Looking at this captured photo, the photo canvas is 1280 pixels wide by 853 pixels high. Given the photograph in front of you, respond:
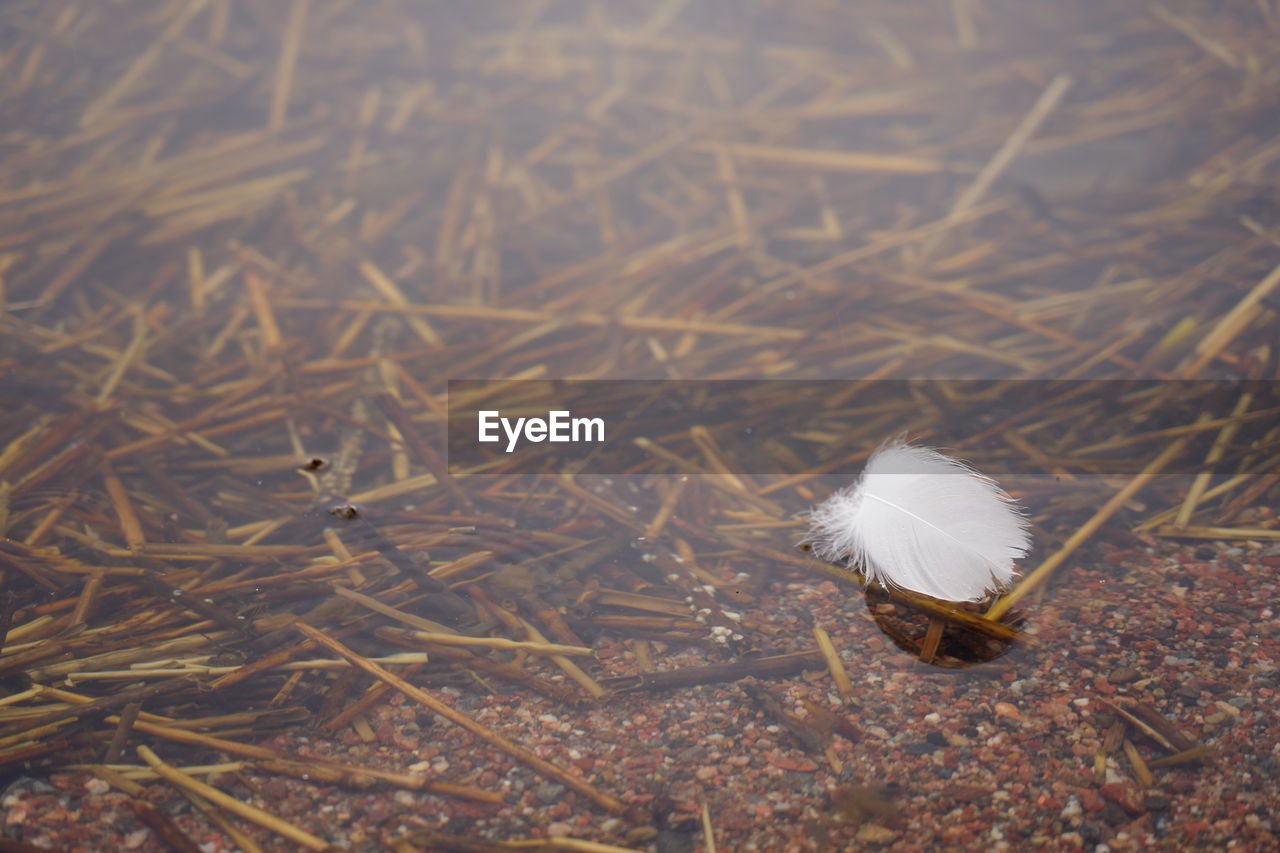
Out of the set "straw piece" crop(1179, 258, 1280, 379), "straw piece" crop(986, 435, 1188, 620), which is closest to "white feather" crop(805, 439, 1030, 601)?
"straw piece" crop(986, 435, 1188, 620)

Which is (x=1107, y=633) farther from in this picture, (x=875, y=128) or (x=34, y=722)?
(x=875, y=128)

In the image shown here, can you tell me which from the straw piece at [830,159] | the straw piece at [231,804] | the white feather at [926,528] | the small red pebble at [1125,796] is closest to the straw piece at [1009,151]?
the straw piece at [830,159]

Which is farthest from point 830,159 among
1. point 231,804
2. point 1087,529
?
point 231,804

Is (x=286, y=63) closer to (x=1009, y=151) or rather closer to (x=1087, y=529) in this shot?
(x=1009, y=151)

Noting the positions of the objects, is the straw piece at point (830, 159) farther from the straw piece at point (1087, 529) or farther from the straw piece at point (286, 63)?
the straw piece at point (286, 63)

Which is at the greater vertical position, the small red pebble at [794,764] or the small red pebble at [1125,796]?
the small red pebble at [1125,796]

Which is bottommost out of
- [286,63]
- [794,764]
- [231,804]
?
[231,804]

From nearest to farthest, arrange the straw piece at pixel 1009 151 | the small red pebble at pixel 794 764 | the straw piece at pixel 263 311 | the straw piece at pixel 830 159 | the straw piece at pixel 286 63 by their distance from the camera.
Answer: the small red pebble at pixel 794 764 → the straw piece at pixel 263 311 → the straw piece at pixel 1009 151 → the straw piece at pixel 830 159 → the straw piece at pixel 286 63

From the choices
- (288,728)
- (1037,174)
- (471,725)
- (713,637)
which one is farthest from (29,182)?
(1037,174)
